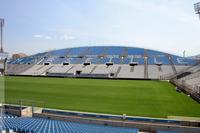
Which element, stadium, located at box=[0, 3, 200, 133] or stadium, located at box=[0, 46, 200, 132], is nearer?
stadium, located at box=[0, 3, 200, 133]

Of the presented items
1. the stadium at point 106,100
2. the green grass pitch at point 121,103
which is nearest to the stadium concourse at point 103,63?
the stadium at point 106,100

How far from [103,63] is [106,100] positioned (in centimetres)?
3508

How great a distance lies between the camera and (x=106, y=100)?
25688mm

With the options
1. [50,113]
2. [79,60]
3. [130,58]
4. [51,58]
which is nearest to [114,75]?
[130,58]

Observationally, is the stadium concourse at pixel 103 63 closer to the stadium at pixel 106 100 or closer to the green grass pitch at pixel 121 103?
the stadium at pixel 106 100

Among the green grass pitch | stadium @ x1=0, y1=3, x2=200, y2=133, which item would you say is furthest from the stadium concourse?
the green grass pitch

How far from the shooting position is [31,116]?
19.7 m

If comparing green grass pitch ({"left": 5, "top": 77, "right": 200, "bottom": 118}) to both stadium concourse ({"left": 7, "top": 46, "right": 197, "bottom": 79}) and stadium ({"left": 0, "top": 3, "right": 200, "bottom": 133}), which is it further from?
stadium concourse ({"left": 7, "top": 46, "right": 197, "bottom": 79})

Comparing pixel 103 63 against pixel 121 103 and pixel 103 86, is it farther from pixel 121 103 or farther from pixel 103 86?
pixel 121 103

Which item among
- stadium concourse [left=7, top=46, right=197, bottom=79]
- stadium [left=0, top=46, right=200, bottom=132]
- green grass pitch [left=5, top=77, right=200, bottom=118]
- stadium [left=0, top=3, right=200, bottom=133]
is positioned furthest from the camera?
stadium concourse [left=7, top=46, right=197, bottom=79]

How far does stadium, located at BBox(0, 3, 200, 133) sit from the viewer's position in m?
16.0

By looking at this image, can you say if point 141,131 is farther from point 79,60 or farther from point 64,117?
point 79,60

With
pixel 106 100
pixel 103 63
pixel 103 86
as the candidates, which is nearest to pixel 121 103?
pixel 106 100

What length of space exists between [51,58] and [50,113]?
51.0 m
